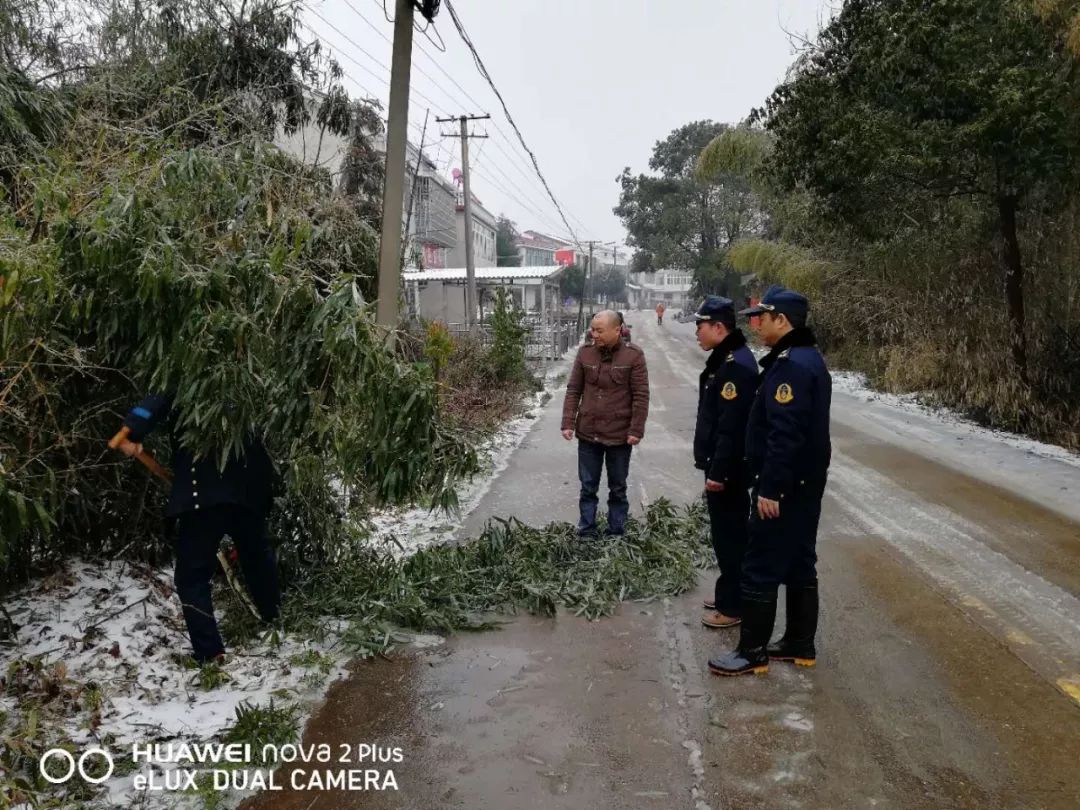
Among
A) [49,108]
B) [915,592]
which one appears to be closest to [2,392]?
[49,108]

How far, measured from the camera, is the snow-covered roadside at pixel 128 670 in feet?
11.5

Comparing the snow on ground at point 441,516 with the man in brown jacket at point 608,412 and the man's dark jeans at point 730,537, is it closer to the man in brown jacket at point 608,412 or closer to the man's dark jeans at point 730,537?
the man in brown jacket at point 608,412

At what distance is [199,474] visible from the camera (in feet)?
13.1

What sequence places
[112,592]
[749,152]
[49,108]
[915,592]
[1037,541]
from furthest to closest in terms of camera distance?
[749,152]
[1037,541]
[49,108]
[915,592]
[112,592]

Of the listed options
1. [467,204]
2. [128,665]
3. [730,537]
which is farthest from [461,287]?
[128,665]

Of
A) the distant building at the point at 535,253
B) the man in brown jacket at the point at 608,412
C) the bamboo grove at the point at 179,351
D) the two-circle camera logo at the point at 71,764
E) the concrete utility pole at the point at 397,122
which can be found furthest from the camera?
the distant building at the point at 535,253

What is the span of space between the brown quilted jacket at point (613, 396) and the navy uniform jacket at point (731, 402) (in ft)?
4.51

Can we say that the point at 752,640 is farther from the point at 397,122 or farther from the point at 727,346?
the point at 397,122

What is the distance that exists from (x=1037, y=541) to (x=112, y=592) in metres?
6.52

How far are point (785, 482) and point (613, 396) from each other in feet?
7.94

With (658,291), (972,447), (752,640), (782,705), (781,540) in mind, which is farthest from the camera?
(658,291)

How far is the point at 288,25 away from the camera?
10430mm

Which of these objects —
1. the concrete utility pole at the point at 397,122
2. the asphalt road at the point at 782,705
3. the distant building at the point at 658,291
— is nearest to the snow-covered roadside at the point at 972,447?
the asphalt road at the point at 782,705

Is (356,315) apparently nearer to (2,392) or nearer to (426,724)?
(2,392)
